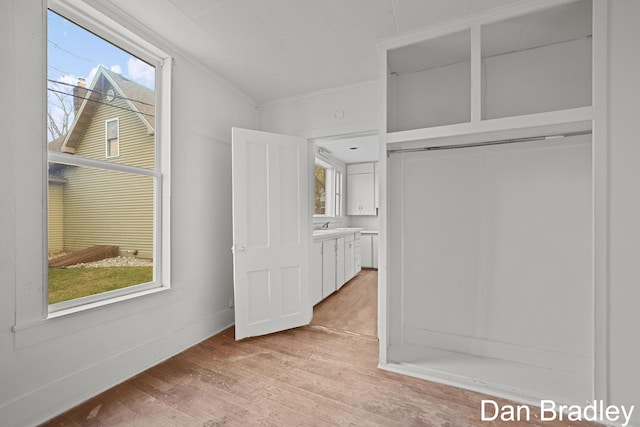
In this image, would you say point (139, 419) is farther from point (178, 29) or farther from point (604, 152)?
point (604, 152)

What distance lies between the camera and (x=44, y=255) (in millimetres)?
1666

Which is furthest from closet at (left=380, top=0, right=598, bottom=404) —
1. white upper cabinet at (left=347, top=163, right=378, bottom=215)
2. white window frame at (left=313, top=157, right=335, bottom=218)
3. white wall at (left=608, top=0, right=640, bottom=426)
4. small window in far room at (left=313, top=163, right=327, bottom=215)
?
white upper cabinet at (left=347, top=163, right=378, bottom=215)

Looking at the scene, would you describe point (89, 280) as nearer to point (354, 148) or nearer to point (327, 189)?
point (354, 148)

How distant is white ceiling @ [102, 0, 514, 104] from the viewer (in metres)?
1.92

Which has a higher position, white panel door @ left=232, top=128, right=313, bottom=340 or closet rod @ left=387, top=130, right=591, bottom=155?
closet rod @ left=387, top=130, right=591, bottom=155

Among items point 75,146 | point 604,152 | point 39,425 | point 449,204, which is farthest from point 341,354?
point 75,146

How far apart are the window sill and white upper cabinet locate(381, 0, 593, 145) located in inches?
95.5

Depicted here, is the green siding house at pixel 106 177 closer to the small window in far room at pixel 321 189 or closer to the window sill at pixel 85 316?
the window sill at pixel 85 316

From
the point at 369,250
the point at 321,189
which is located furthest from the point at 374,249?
the point at 321,189

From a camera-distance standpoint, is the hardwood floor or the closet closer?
the hardwood floor

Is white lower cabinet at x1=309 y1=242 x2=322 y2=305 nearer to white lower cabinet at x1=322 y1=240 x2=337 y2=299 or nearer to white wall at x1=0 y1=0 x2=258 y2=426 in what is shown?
white lower cabinet at x1=322 y1=240 x2=337 y2=299

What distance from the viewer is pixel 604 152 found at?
5.47 feet

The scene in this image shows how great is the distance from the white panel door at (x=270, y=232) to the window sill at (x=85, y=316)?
0.73 meters

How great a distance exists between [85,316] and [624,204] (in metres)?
3.56
